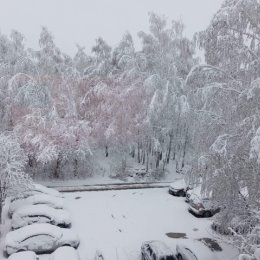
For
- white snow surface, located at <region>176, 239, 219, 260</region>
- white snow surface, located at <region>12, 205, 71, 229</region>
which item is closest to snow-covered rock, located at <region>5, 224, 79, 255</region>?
white snow surface, located at <region>12, 205, 71, 229</region>

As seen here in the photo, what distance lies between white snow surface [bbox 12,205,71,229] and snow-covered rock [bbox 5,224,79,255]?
4.23ft

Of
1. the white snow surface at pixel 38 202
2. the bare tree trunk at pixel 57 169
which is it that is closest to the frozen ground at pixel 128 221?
the white snow surface at pixel 38 202

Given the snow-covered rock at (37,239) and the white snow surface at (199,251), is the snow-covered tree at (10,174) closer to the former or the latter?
the snow-covered rock at (37,239)

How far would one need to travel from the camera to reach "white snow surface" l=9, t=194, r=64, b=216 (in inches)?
702

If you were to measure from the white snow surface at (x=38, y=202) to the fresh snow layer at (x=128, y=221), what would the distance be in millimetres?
1210

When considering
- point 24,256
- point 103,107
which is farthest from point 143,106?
point 24,256

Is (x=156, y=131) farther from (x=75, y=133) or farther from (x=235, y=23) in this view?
(x=235, y=23)

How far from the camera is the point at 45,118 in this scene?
985 inches

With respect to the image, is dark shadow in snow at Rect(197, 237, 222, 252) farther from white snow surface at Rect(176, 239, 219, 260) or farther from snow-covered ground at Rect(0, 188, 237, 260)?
white snow surface at Rect(176, 239, 219, 260)

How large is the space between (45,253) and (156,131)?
53.8 feet

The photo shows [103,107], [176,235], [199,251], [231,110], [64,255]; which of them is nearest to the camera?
[231,110]

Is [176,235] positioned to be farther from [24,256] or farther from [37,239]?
[24,256]

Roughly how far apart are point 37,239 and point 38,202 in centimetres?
385

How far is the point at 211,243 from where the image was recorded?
16.7 m
